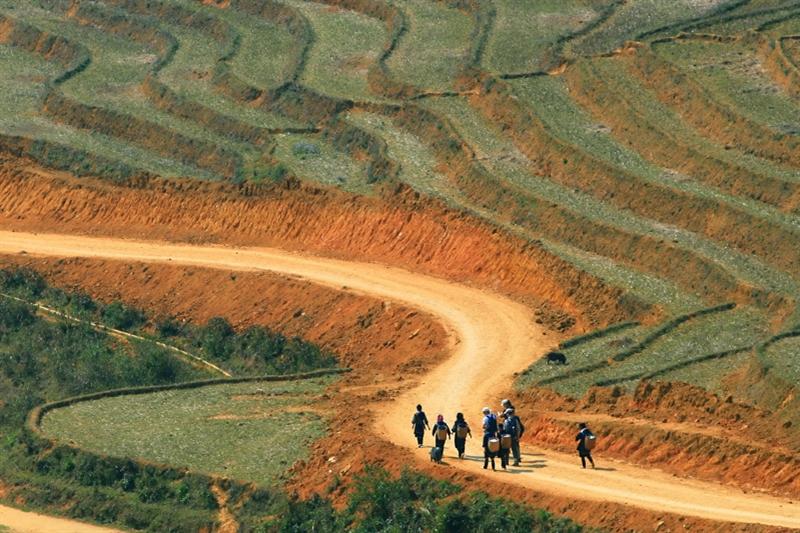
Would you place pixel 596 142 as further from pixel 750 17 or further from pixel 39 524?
pixel 39 524

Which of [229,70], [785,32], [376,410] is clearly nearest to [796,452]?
[376,410]

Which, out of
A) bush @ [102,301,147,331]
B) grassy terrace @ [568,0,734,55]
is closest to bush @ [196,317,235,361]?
bush @ [102,301,147,331]

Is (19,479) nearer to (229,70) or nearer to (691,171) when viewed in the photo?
(691,171)

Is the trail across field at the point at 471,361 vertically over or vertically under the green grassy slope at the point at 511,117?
under

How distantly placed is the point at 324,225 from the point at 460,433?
1028 inches

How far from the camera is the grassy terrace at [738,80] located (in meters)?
88.0

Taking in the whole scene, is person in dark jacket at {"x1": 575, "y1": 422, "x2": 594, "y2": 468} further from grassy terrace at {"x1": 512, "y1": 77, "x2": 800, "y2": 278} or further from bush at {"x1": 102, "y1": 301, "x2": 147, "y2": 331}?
bush at {"x1": 102, "y1": 301, "x2": 147, "y2": 331}

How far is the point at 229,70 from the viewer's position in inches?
4050

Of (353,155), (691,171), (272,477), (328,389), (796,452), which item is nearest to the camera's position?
(796,452)

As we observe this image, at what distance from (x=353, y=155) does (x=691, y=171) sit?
1561 centimetres

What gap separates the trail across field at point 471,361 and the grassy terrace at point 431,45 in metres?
16.9

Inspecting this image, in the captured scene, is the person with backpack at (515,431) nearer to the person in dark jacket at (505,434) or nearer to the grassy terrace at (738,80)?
the person in dark jacket at (505,434)

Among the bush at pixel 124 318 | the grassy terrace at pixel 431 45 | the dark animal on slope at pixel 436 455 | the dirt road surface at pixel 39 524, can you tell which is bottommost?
the dirt road surface at pixel 39 524

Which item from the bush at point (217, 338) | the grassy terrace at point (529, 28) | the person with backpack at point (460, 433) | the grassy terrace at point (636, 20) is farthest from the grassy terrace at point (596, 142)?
the person with backpack at point (460, 433)
